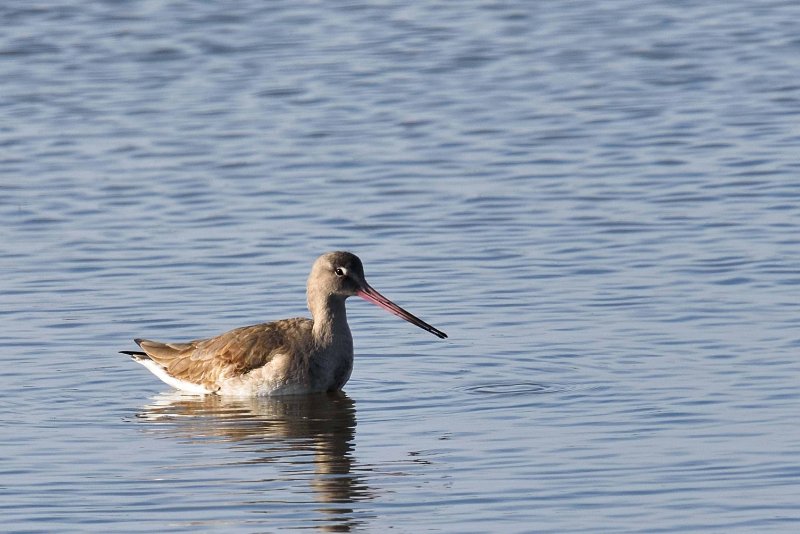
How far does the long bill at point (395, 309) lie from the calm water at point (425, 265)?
310 millimetres

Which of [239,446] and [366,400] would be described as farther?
[366,400]

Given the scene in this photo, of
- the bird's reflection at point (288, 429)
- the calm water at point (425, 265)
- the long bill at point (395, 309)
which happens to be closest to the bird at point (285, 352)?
the long bill at point (395, 309)

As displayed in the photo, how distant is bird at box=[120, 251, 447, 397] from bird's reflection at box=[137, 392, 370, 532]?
0.11 m

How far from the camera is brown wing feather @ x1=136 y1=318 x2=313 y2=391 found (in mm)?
13517

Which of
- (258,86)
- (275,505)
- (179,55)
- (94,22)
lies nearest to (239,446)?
(275,505)

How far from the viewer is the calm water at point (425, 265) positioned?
10641 millimetres

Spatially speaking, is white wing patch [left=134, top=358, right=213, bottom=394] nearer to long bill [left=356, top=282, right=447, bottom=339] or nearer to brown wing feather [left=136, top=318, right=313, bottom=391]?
brown wing feather [left=136, top=318, right=313, bottom=391]

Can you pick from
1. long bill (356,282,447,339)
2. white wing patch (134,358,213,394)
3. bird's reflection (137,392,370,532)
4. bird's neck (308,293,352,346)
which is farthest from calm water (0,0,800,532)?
bird's neck (308,293,352,346)

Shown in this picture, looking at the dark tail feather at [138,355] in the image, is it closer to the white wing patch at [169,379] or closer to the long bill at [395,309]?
the white wing patch at [169,379]

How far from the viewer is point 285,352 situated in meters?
13.5

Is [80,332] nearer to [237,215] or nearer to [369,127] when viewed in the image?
[237,215]

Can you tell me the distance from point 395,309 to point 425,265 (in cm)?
265

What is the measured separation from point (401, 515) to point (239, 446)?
1.95 m

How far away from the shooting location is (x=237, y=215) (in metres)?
18.1
